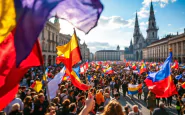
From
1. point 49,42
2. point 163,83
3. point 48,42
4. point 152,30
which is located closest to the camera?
point 163,83

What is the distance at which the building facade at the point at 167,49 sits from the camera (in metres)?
63.1

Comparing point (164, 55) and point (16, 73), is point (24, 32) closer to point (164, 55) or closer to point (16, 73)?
point (16, 73)

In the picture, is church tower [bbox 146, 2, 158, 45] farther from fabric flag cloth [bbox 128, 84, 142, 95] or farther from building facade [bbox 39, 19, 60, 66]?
fabric flag cloth [bbox 128, 84, 142, 95]

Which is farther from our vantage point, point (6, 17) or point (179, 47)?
point (179, 47)

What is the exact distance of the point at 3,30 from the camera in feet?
10.2

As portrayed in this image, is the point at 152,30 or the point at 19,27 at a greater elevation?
the point at 152,30

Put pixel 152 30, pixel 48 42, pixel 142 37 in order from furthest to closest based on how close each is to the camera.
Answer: pixel 142 37 < pixel 152 30 < pixel 48 42

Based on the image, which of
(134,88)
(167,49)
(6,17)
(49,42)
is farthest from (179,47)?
(6,17)

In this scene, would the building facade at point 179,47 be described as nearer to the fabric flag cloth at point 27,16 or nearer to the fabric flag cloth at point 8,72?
the fabric flag cloth at point 27,16

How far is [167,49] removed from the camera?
262ft

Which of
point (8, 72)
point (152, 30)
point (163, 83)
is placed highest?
point (152, 30)

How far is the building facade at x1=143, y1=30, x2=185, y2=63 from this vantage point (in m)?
63.1

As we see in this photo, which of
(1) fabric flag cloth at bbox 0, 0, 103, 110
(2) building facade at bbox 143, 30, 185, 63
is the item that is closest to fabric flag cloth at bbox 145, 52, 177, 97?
(1) fabric flag cloth at bbox 0, 0, 103, 110

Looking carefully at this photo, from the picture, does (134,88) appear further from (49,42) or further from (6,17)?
(49,42)
